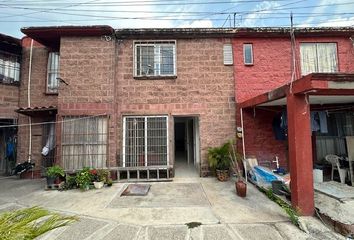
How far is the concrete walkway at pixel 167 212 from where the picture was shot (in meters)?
4.26

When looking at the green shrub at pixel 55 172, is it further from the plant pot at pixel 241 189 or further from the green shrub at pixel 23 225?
the green shrub at pixel 23 225

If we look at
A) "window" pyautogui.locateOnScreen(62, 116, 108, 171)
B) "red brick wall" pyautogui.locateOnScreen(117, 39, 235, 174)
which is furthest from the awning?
"red brick wall" pyautogui.locateOnScreen(117, 39, 235, 174)

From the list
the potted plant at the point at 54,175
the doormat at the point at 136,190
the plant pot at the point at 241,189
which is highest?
the potted plant at the point at 54,175

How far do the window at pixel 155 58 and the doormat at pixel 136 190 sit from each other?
4.32 meters

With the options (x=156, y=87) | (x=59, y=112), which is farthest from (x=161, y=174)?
(x=59, y=112)

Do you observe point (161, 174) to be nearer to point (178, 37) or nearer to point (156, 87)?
point (156, 87)

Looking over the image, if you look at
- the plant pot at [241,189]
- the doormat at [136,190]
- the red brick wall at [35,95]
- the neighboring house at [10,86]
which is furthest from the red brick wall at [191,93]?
the neighboring house at [10,86]

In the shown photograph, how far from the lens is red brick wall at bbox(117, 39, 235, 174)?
880 centimetres

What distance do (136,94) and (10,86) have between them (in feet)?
18.7

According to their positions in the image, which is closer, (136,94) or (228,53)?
(136,94)

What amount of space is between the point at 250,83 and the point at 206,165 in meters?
3.77

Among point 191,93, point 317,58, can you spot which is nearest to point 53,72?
point 191,93

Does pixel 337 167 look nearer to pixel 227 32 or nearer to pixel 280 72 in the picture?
pixel 280 72

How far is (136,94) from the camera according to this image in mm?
8828
